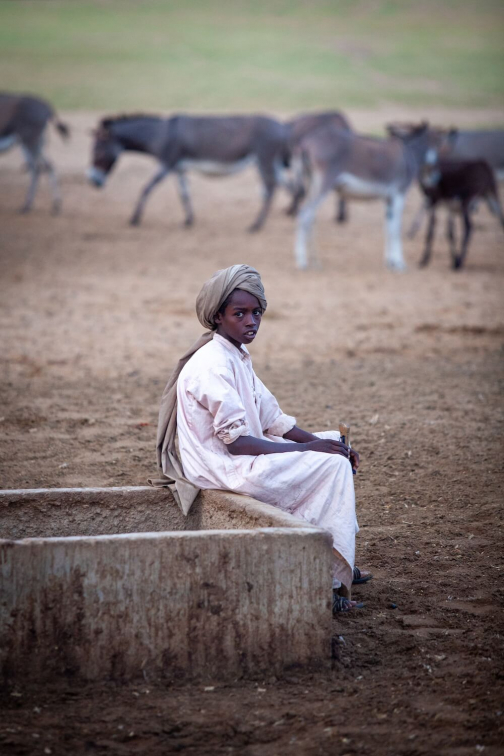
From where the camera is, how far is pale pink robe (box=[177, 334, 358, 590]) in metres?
3.35

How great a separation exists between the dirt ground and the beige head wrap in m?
0.83

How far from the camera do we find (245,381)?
3568 mm

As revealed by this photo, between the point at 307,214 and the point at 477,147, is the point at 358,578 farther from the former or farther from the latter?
the point at 477,147

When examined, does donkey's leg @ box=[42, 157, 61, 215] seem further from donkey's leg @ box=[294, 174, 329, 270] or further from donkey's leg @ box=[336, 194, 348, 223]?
donkey's leg @ box=[294, 174, 329, 270]

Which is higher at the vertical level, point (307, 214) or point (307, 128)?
point (307, 128)

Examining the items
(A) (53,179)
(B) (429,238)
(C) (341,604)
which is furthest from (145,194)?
(C) (341,604)

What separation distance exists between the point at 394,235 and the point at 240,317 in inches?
362

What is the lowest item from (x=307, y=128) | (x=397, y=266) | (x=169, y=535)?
(x=397, y=266)

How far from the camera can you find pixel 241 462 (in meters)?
3.43

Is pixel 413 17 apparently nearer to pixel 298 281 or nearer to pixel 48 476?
pixel 298 281

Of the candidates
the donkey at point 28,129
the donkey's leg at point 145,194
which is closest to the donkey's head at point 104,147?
the donkey at point 28,129

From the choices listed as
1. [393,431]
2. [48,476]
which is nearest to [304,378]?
[393,431]

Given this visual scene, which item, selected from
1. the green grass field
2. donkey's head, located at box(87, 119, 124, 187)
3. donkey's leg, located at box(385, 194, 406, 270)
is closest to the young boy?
donkey's leg, located at box(385, 194, 406, 270)

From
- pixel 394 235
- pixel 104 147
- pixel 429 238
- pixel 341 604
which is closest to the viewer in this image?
pixel 341 604
